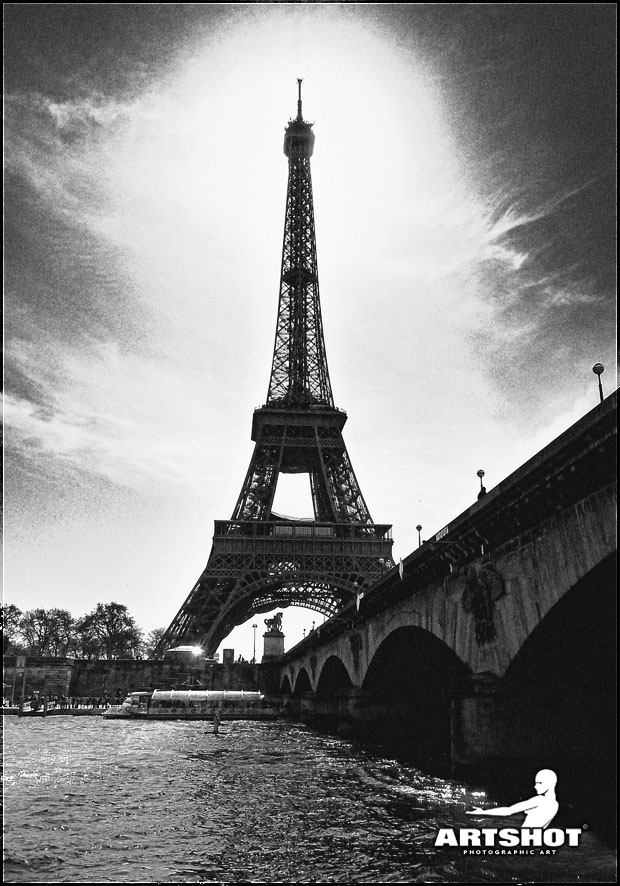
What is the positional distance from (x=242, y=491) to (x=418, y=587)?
53577mm

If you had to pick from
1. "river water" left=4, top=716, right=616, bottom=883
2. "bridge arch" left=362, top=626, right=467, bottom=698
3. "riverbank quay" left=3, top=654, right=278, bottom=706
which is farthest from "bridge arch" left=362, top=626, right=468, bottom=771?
"riverbank quay" left=3, top=654, right=278, bottom=706

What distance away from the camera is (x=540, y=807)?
15.0 meters

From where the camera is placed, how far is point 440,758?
87.2 feet

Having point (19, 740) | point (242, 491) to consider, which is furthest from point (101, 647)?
point (19, 740)

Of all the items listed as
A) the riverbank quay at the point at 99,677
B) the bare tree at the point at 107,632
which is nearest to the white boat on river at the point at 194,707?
the riverbank quay at the point at 99,677

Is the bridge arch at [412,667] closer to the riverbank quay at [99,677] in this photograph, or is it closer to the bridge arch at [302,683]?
the bridge arch at [302,683]

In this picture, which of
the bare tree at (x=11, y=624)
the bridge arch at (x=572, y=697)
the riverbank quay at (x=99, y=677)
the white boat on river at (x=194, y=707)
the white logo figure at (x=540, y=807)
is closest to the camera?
the white logo figure at (x=540, y=807)

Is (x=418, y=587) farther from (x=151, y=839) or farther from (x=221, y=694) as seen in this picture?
(x=221, y=694)

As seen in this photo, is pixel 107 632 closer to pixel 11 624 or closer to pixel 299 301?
pixel 11 624

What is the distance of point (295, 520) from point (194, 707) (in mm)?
24929

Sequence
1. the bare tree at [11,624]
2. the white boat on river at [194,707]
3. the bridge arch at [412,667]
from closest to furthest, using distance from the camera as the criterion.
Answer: the bridge arch at [412,667], the white boat on river at [194,707], the bare tree at [11,624]

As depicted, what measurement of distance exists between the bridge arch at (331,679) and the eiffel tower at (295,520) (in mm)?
10565

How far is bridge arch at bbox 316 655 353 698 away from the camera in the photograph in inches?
1909

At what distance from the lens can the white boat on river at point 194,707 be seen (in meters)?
58.3
